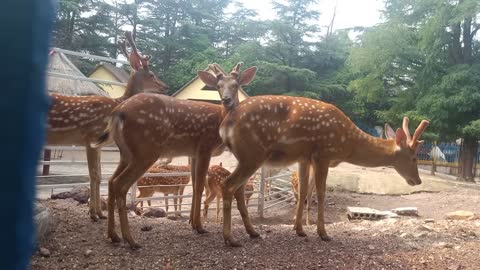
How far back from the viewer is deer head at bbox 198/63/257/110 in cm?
436

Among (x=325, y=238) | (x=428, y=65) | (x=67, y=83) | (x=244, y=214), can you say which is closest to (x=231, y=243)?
(x=244, y=214)

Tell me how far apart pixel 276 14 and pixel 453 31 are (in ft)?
38.7

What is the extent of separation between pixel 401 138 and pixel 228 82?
1995mm

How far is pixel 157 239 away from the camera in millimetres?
3924

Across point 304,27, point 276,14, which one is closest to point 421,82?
point 304,27

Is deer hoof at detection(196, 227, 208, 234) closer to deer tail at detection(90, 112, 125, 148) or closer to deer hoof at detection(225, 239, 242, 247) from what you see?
deer hoof at detection(225, 239, 242, 247)

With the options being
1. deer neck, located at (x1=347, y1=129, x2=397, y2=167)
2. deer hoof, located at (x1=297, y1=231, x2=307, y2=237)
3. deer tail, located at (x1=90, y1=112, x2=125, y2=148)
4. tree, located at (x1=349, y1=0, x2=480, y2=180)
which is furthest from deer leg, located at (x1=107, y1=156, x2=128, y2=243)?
tree, located at (x1=349, y1=0, x2=480, y2=180)

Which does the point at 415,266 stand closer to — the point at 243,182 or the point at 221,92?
the point at 243,182

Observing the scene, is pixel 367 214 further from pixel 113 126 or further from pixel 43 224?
pixel 43 224

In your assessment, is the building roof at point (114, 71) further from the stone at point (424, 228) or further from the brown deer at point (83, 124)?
the stone at point (424, 228)

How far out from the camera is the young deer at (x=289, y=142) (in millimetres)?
4031

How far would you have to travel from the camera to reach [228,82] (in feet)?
15.4

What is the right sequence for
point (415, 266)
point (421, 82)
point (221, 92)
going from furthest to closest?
1. point (421, 82)
2. point (221, 92)
3. point (415, 266)

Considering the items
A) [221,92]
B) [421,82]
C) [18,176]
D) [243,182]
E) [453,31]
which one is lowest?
[243,182]
